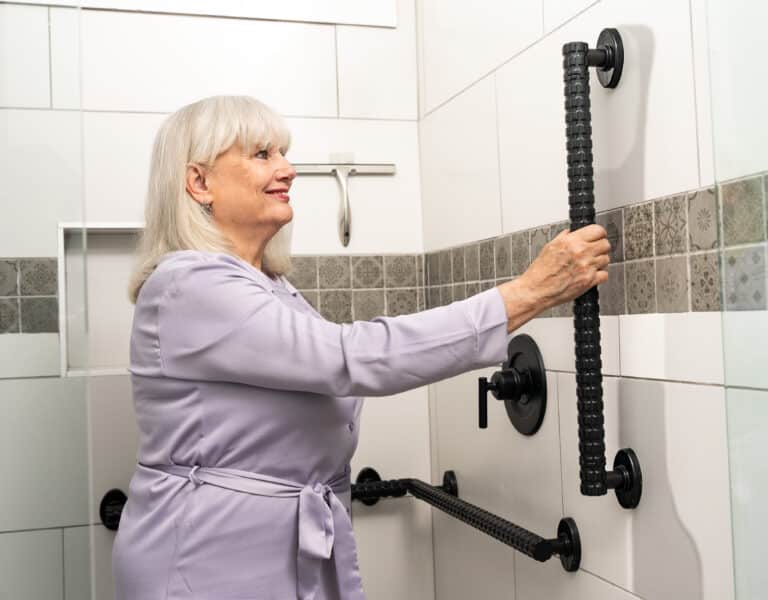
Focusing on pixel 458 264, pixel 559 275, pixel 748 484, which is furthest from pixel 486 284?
pixel 748 484

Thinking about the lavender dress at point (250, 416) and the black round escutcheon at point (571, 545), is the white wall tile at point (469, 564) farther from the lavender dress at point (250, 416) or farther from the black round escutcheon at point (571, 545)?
the lavender dress at point (250, 416)

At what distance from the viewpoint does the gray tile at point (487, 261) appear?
1.65m

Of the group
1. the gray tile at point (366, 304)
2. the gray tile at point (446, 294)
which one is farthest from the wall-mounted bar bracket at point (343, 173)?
the gray tile at point (446, 294)

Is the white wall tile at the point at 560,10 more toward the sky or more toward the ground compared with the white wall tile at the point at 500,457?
more toward the sky

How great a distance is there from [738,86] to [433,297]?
4.06 ft

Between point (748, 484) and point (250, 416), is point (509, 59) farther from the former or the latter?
point (748, 484)

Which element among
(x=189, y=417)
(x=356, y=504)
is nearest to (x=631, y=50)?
(x=189, y=417)

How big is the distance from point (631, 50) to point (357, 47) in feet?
2.94

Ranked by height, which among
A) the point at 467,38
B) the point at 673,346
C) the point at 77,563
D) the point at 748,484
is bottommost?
the point at 77,563

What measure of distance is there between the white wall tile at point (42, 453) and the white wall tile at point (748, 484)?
88 cm

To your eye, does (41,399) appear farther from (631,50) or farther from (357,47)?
(357,47)

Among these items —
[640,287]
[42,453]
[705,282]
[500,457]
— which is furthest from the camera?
[500,457]

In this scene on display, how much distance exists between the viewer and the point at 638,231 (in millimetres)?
1185

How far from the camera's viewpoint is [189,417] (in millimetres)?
1215
